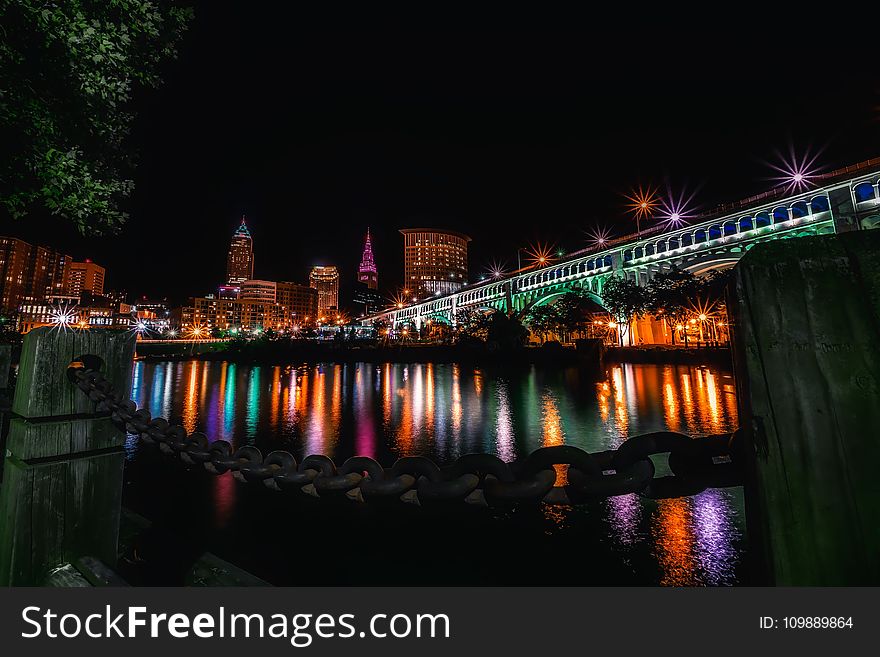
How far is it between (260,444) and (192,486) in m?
2.61

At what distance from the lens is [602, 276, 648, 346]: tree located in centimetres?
4822

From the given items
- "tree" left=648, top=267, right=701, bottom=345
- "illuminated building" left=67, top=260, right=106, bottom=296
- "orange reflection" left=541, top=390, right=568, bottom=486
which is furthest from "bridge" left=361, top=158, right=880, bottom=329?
"illuminated building" left=67, top=260, right=106, bottom=296

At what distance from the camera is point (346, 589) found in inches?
53.6

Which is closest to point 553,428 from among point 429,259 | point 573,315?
point 573,315

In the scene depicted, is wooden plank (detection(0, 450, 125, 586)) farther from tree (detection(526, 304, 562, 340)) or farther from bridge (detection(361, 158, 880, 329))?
tree (detection(526, 304, 562, 340))

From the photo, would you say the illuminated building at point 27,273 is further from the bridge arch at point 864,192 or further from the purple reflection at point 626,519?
the bridge arch at point 864,192

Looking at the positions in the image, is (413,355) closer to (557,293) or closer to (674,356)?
(674,356)

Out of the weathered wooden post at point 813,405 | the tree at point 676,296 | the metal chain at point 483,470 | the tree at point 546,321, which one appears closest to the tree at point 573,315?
the tree at point 546,321

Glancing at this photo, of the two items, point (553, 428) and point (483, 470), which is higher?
point (483, 470)

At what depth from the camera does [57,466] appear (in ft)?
5.96

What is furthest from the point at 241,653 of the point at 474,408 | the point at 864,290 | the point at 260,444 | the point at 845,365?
the point at 474,408

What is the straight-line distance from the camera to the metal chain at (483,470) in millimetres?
1236

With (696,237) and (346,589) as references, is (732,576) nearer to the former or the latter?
(346,589)

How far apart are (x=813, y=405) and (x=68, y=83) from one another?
8019 mm
